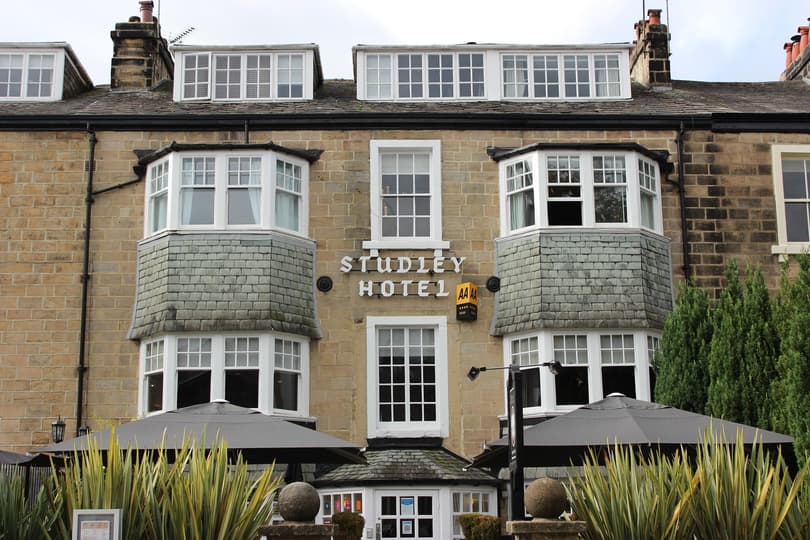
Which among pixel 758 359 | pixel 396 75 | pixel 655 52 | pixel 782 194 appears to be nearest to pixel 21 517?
pixel 758 359

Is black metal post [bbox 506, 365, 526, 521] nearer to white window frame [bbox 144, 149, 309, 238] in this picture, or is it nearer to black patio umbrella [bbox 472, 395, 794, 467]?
black patio umbrella [bbox 472, 395, 794, 467]

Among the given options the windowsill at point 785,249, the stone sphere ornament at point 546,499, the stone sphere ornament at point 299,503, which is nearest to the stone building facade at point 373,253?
the windowsill at point 785,249

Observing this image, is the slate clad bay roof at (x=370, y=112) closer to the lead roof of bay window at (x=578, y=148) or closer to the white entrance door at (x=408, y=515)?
the lead roof of bay window at (x=578, y=148)

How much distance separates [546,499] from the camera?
33.0ft

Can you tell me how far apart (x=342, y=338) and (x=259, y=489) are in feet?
28.6

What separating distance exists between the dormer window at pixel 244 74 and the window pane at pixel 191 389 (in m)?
5.67

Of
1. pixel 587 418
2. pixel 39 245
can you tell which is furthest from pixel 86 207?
pixel 587 418

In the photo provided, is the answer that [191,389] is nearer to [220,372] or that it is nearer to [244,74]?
[220,372]

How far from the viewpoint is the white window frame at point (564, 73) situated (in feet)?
69.5

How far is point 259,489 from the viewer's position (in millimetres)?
10391

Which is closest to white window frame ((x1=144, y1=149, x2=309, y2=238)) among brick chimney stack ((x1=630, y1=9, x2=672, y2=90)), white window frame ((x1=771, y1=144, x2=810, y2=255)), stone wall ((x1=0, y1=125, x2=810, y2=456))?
stone wall ((x1=0, y1=125, x2=810, y2=456))

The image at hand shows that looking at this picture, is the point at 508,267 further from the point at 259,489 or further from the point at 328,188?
the point at 259,489

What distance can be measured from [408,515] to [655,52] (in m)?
11.1

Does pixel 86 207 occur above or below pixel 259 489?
above
